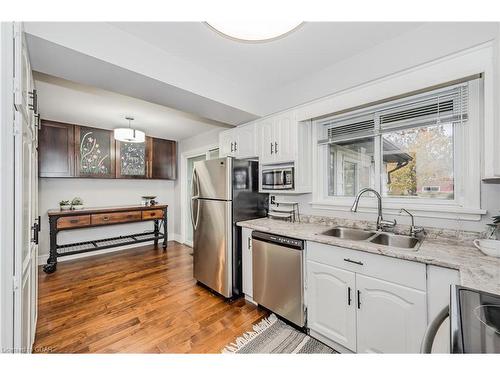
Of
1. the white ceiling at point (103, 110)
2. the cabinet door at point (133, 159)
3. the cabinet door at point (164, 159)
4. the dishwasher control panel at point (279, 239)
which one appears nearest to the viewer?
the dishwasher control panel at point (279, 239)

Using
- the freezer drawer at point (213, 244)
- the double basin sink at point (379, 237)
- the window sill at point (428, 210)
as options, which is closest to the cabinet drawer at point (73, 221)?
the freezer drawer at point (213, 244)

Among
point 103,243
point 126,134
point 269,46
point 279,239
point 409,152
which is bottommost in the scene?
point 103,243

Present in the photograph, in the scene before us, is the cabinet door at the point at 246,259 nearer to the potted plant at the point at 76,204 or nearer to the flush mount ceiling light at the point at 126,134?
the flush mount ceiling light at the point at 126,134

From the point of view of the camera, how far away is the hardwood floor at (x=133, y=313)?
5.82 feet

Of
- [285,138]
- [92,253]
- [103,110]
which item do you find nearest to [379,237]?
[285,138]

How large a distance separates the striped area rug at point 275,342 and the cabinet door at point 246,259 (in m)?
0.43

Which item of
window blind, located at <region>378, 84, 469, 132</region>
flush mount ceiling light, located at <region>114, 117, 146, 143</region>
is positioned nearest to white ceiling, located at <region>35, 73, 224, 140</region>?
flush mount ceiling light, located at <region>114, 117, 146, 143</region>

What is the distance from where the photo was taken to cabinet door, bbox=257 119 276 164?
2.52 m

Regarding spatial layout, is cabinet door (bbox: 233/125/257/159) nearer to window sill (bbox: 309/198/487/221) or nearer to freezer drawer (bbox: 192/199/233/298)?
freezer drawer (bbox: 192/199/233/298)

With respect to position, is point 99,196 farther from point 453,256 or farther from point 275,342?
point 453,256

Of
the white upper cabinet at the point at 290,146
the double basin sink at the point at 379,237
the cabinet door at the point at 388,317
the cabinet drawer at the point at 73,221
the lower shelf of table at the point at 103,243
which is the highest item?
the white upper cabinet at the point at 290,146

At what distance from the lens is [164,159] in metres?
4.76

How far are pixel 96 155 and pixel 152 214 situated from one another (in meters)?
1.45

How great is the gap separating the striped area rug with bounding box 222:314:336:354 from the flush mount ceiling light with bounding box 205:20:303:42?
2182 millimetres
